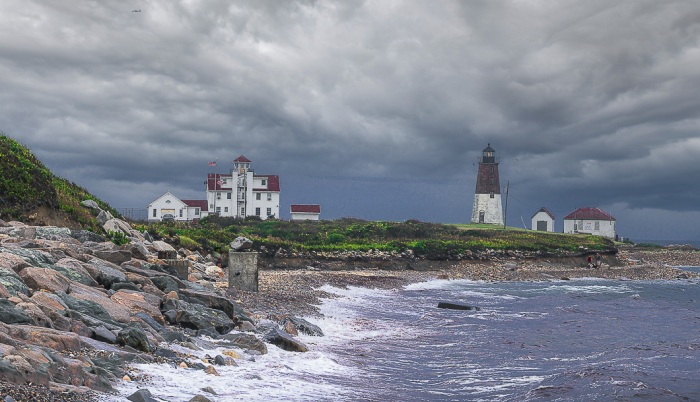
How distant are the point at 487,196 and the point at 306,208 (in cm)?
3595

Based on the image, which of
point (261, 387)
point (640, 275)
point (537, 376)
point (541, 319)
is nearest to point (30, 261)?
point (261, 387)

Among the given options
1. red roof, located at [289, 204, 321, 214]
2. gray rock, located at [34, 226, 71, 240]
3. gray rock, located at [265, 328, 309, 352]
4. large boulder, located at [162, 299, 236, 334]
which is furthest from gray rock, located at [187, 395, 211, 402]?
red roof, located at [289, 204, 321, 214]

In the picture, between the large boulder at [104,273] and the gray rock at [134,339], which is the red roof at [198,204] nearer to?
the large boulder at [104,273]

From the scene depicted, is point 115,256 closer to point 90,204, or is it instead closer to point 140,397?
point 140,397

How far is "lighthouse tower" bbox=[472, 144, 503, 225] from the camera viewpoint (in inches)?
4139

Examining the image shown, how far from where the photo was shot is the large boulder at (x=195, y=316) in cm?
1170

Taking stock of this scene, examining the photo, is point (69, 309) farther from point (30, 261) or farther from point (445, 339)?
point (445, 339)

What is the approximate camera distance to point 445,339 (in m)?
17.0

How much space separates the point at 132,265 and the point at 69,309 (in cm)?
610

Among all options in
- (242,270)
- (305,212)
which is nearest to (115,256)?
(242,270)

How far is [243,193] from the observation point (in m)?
85.0

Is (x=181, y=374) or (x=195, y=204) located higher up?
(x=195, y=204)

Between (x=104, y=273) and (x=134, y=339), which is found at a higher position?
(x=104, y=273)

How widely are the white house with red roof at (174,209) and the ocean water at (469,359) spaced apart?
2519 inches
